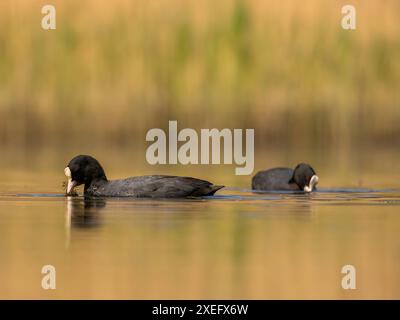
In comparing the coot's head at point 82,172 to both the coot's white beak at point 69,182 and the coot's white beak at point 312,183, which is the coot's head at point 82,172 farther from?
the coot's white beak at point 312,183

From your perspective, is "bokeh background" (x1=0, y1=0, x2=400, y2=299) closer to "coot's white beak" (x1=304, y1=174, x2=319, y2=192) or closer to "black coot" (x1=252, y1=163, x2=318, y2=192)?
"black coot" (x1=252, y1=163, x2=318, y2=192)

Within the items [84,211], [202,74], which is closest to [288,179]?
[84,211]

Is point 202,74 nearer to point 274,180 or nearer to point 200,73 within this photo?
point 200,73

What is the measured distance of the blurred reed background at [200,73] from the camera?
3469 centimetres

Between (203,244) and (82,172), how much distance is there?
17.3ft

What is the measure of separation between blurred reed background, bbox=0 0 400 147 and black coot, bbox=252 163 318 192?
12938 millimetres

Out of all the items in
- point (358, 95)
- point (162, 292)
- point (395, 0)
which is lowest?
point (162, 292)

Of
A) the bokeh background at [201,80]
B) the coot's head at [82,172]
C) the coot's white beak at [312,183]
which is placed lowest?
the coot's white beak at [312,183]

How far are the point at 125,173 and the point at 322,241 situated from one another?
31.2 feet

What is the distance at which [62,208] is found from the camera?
17.1 meters

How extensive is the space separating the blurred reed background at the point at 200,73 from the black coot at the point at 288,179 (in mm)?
12938

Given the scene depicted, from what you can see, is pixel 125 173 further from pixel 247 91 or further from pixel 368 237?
pixel 247 91

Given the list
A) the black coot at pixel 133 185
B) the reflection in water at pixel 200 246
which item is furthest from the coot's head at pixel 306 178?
the black coot at pixel 133 185

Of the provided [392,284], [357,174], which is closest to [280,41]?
[357,174]
